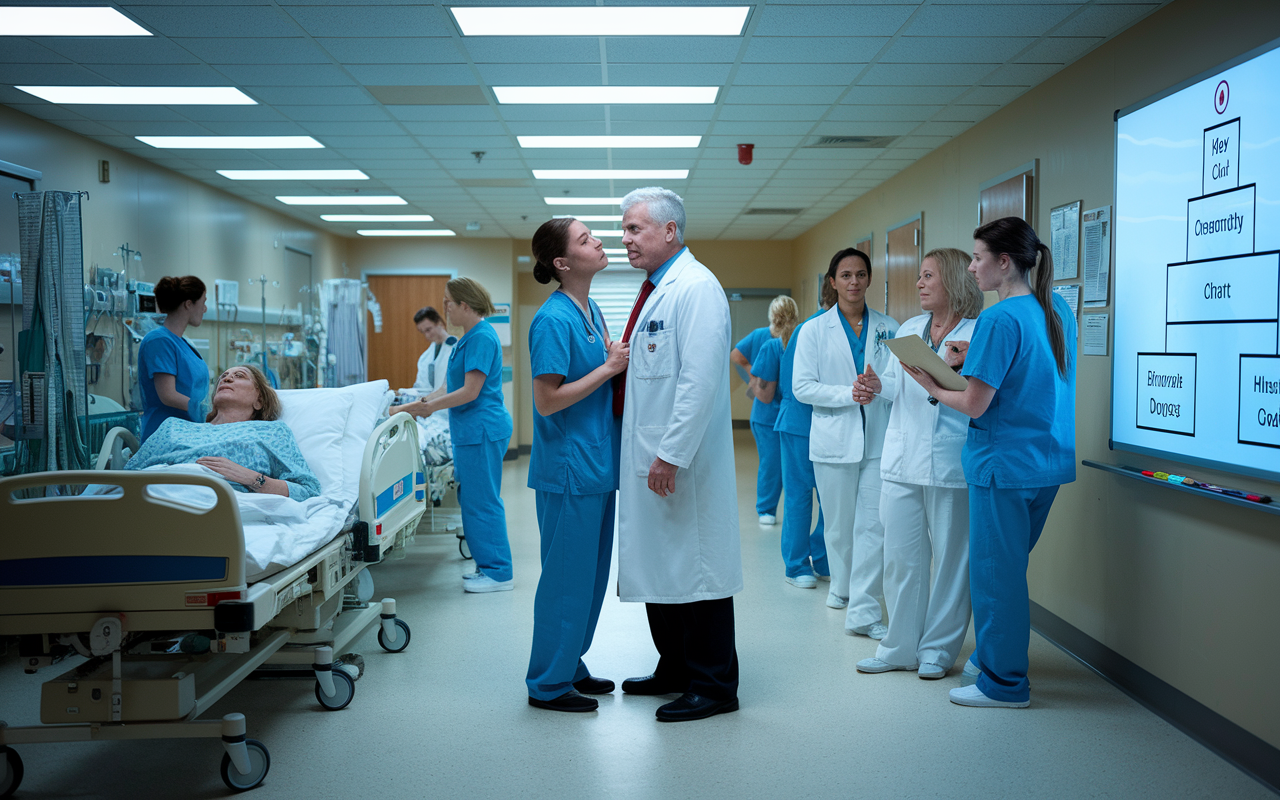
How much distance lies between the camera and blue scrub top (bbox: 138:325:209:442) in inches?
157

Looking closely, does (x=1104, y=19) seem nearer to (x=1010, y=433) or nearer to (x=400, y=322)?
(x=1010, y=433)

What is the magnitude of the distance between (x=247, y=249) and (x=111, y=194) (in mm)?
2098

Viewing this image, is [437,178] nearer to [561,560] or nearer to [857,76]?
[857,76]

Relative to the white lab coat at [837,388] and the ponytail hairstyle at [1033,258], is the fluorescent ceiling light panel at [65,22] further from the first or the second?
the ponytail hairstyle at [1033,258]

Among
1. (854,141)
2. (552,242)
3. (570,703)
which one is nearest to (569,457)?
(552,242)

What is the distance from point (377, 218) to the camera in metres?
8.91

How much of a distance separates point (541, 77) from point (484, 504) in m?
2.14

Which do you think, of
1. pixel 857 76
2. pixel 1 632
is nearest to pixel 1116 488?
pixel 857 76

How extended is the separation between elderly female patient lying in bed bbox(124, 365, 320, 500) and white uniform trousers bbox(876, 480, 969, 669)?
205 cm

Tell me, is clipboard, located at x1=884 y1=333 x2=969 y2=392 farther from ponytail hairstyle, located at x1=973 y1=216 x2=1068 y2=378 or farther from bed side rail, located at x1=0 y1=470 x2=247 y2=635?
bed side rail, located at x1=0 y1=470 x2=247 y2=635

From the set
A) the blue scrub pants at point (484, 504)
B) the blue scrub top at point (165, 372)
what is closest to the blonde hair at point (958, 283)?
the blue scrub pants at point (484, 504)

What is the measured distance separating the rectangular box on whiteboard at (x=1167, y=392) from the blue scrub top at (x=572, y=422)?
1836 millimetres

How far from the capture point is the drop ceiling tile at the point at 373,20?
3.40 metres

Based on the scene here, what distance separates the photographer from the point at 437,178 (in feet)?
22.4
